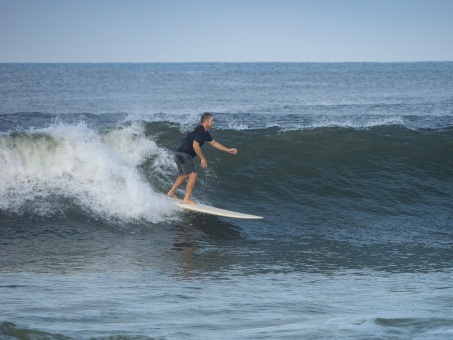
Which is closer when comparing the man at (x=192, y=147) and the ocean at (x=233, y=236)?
the ocean at (x=233, y=236)

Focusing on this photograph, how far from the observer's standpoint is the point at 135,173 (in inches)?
523

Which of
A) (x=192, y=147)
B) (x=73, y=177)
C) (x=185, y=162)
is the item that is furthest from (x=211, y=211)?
(x=73, y=177)

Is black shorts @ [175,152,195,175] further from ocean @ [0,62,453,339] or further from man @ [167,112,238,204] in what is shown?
ocean @ [0,62,453,339]

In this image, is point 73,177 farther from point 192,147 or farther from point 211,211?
point 211,211

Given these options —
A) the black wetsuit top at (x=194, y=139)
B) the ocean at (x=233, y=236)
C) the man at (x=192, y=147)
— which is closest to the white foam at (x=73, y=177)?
the ocean at (x=233, y=236)

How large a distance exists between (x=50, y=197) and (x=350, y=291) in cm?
685

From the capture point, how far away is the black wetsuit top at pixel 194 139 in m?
11.9

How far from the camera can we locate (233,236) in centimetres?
1151

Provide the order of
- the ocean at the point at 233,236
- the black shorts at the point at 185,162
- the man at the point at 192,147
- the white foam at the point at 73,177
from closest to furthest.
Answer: the ocean at the point at 233,236, the man at the point at 192,147, the black shorts at the point at 185,162, the white foam at the point at 73,177

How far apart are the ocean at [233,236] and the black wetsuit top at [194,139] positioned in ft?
3.67

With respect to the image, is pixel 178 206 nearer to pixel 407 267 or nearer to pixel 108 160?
pixel 108 160

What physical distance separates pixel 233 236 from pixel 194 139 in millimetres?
1808

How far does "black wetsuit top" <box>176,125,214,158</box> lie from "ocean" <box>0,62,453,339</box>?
1.12 m

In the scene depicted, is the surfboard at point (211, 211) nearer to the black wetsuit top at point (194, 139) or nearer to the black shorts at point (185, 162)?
the black shorts at point (185, 162)
